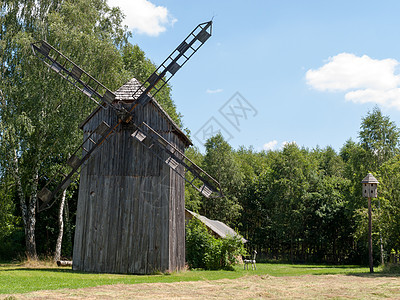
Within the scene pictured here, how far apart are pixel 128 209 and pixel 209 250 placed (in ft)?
20.1

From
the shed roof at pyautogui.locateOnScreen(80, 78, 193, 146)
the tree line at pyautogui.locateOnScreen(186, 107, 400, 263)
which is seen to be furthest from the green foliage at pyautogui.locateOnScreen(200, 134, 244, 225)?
the shed roof at pyautogui.locateOnScreen(80, 78, 193, 146)

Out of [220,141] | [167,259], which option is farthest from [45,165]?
[220,141]

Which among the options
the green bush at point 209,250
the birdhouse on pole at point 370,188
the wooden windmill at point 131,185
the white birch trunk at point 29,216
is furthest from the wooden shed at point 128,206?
the birdhouse on pole at point 370,188

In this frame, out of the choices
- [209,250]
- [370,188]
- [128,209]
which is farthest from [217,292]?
[370,188]

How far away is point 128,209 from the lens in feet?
61.6

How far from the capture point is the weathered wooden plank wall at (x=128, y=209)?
18438mm

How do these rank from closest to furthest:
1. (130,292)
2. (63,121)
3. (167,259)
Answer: (130,292) < (167,259) < (63,121)

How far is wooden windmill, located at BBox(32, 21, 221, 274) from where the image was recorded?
18484mm

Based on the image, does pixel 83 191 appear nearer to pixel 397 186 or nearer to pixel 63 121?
pixel 63 121

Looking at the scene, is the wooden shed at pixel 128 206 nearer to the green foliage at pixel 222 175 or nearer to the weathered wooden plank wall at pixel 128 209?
the weathered wooden plank wall at pixel 128 209

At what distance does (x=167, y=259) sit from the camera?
1825cm

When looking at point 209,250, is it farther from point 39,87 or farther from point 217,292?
point 39,87

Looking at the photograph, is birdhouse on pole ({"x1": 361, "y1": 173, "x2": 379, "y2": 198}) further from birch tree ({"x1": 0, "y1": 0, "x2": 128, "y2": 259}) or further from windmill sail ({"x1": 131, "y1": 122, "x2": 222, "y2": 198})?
birch tree ({"x1": 0, "y1": 0, "x2": 128, "y2": 259})

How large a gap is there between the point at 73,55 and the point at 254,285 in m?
17.4
